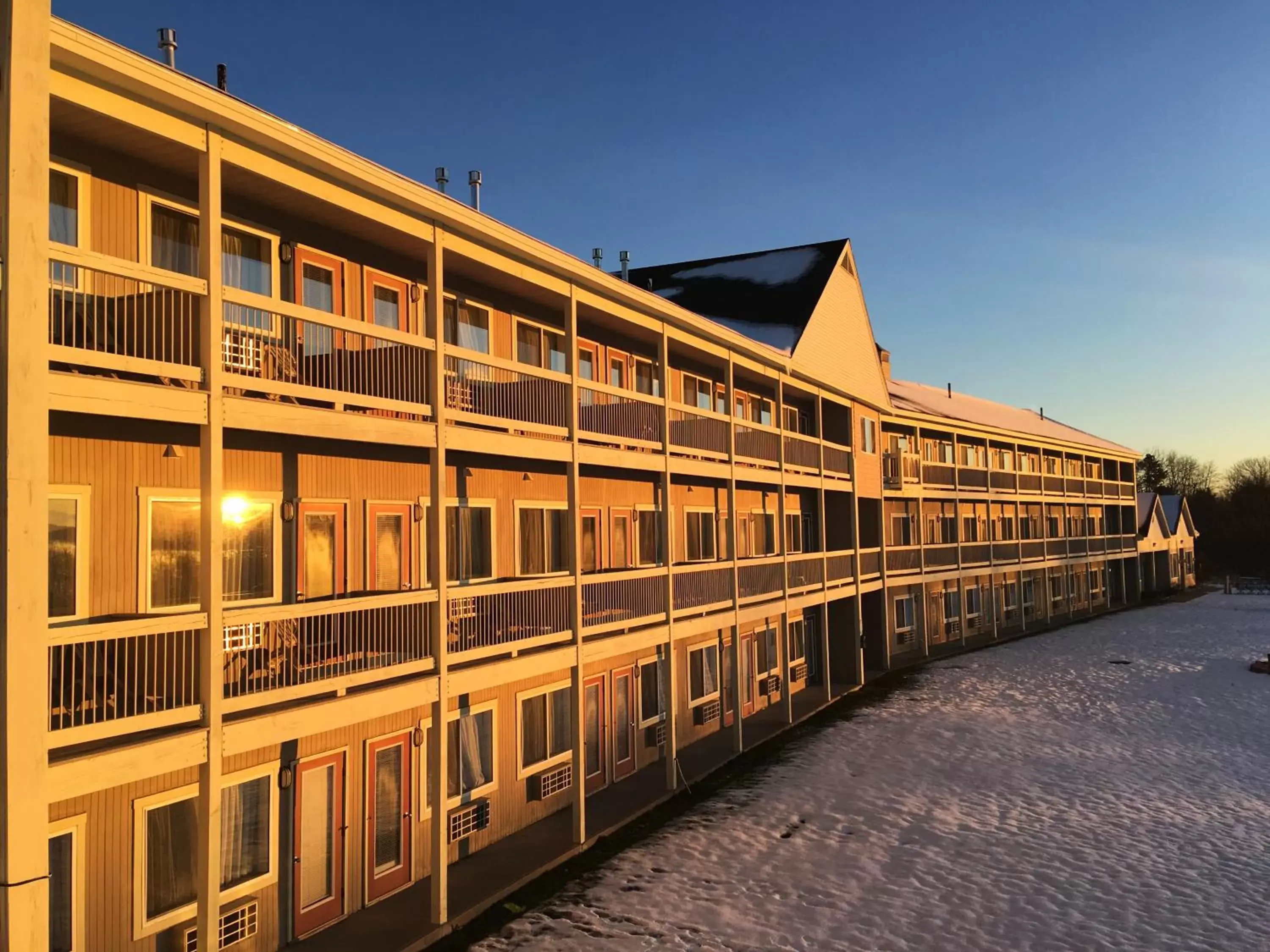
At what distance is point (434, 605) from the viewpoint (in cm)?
1125

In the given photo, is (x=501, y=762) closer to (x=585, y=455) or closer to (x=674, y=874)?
(x=674, y=874)

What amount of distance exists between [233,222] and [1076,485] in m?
49.4

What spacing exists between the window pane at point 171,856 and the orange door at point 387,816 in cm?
249

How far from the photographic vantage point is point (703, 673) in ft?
71.0

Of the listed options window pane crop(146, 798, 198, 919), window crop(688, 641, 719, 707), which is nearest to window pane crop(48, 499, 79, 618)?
window pane crop(146, 798, 198, 919)

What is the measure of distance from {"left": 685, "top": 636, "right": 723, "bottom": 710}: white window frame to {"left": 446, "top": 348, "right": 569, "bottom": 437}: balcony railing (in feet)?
27.0

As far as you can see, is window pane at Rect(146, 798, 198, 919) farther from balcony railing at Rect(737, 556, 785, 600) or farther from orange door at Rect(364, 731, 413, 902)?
balcony railing at Rect(737, 556, 785, 600)

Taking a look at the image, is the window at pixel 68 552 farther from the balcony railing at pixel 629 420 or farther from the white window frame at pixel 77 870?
the balcony railing at pixel 629 420

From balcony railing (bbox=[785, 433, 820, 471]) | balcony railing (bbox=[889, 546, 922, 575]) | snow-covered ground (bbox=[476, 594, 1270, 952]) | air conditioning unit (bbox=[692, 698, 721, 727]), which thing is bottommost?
snow-covered ground (bbox=[476, 594, 1270, 952])

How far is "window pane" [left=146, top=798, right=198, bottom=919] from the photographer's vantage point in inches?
374

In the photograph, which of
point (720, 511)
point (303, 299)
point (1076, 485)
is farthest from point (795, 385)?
point (1076, 485)

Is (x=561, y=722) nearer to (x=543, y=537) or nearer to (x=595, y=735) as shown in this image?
(x=595, y=735)

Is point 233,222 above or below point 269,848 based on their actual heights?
above

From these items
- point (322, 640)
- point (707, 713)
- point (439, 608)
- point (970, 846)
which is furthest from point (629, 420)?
point (970, 846)
